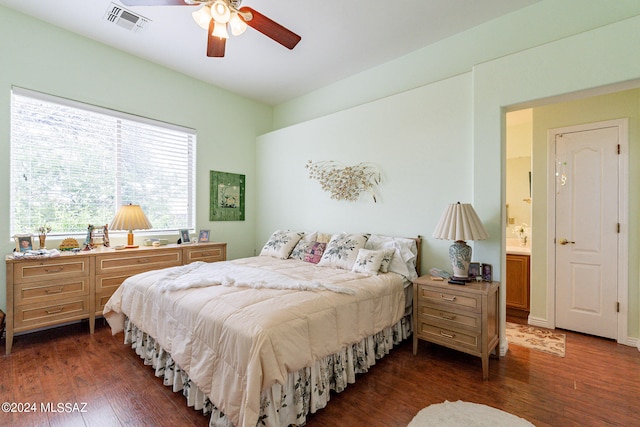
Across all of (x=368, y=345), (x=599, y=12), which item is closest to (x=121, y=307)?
(x=368, y=345)

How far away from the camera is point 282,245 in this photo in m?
3.62

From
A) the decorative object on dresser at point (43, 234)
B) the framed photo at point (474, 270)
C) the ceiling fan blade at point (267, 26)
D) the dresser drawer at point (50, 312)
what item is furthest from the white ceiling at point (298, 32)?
the dresser drawer at point (50, 312)

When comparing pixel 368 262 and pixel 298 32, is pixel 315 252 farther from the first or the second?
pixel 298 32

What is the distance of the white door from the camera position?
287 centimetres

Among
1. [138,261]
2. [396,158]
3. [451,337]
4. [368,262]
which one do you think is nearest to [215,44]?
[396,158]

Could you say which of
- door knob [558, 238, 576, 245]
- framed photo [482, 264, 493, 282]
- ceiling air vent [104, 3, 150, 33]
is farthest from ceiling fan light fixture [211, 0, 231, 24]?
door knob [558, 238, 576, 245]

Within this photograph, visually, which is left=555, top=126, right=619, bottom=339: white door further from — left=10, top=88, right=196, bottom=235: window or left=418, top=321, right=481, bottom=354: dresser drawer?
left=10, top=88, right=196, bottom=235: window

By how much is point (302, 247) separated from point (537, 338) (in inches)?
105

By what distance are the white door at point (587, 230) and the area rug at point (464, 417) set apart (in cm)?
206

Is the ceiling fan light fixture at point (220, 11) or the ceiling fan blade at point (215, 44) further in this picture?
the ceiling fan blade at point (215, 44)

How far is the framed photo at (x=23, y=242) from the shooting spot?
2.65 m

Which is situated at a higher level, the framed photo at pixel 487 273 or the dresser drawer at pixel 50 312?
the framed photo at pixel 487 273

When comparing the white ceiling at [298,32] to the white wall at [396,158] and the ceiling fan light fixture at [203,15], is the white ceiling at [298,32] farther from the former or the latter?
the ceiling fan light fixture at [203,15]

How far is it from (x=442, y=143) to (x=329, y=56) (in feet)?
5.59
